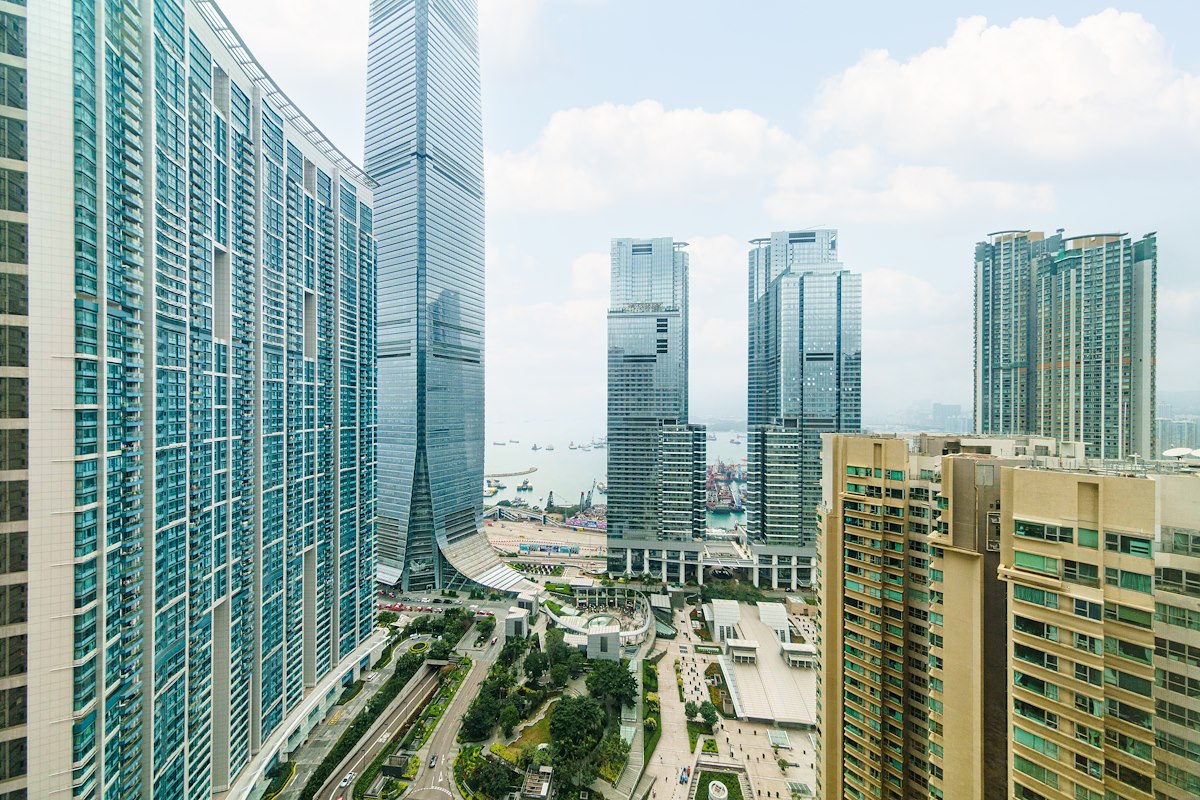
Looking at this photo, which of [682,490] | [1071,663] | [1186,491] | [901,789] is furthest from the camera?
[682,490]

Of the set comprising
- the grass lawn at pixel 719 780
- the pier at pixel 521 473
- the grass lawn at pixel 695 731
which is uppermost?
the grass lawn at pixel 719 780

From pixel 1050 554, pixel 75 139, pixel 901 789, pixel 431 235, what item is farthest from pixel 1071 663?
pixel 431 235

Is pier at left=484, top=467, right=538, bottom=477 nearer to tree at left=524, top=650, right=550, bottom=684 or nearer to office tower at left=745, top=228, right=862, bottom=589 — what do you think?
office tower at left=745, top=228, right=862, bottom=589

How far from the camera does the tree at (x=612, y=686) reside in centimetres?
1705

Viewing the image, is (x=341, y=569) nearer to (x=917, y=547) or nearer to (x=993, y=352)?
(x=917, y=547)

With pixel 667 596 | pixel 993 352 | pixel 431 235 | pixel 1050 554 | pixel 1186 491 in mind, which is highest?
pixel 431 235

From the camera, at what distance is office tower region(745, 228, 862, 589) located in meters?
29.3

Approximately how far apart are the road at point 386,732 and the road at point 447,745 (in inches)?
57.3

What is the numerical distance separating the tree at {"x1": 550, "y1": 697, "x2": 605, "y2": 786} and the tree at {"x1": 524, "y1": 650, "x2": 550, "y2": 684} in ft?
10.2

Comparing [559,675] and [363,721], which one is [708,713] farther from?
[363,721]

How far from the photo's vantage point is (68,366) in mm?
7570

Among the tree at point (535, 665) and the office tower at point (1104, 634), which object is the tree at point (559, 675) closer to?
the tree at point (535, 665)

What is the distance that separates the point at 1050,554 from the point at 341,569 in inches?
837

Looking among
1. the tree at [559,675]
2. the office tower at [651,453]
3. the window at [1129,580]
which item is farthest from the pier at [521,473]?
the window at [1129,580]
